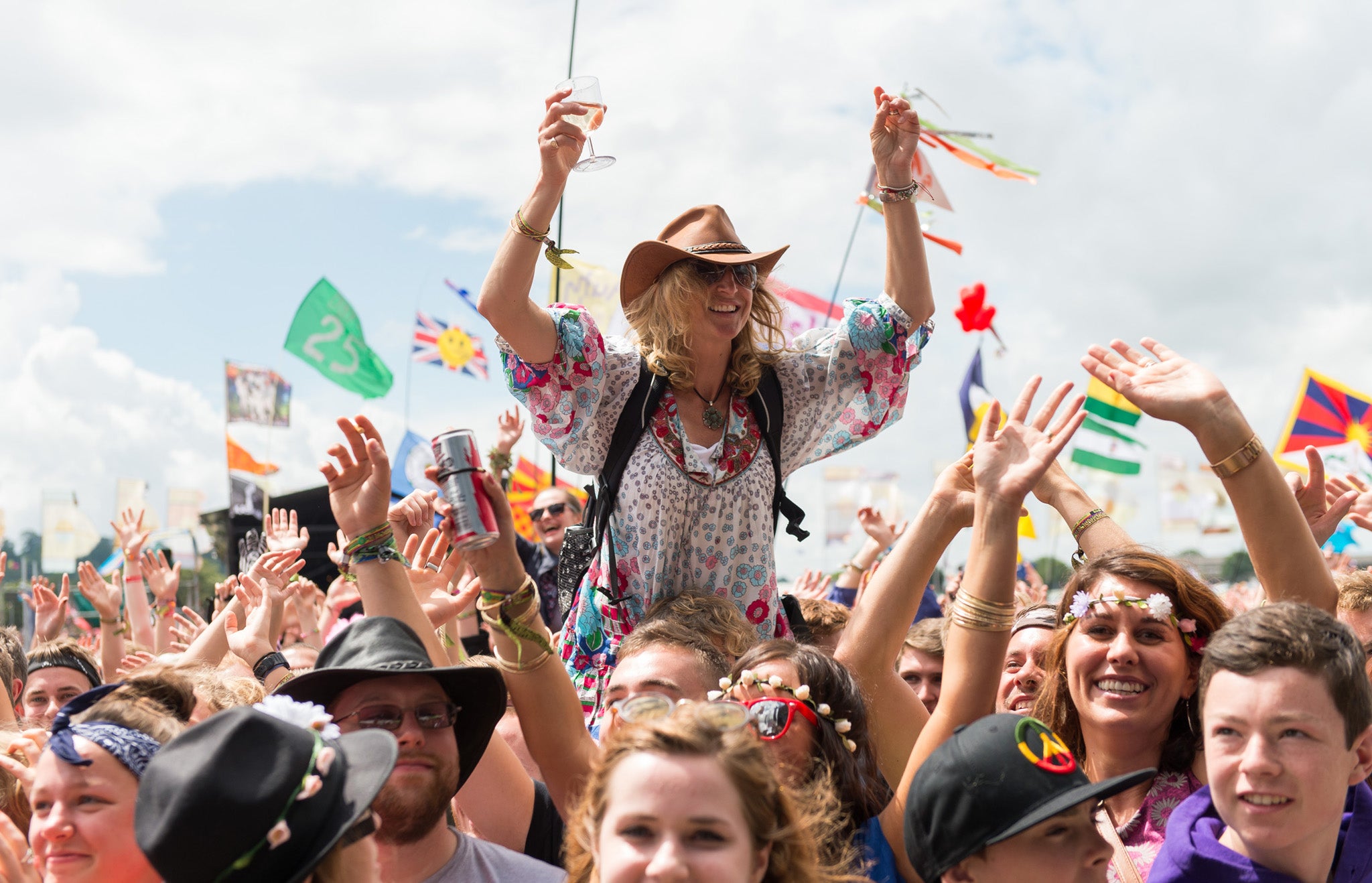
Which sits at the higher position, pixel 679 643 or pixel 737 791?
pixel 679 643

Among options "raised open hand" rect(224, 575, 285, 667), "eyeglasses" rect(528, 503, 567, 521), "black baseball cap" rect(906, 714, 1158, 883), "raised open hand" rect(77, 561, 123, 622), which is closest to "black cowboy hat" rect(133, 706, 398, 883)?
"black baseball cap" rect(906, 714, 1158, 883)

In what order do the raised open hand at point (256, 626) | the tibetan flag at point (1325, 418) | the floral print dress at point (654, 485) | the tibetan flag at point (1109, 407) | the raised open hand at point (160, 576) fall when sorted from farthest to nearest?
the tibetan flag at point (1109, 407) → the tibetan flag at point (1325, 418) → the raised open hand at point (160, 576) → the raised open hand at point (256, 626) → the floral print dress at point (654, 485)

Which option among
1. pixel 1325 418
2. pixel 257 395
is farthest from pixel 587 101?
pixel 257 395

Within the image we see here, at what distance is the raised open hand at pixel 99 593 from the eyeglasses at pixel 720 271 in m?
3.87

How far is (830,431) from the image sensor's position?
4.04m

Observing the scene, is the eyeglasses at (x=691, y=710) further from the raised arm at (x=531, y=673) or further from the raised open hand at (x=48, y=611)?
the raised open hand at (x=48, y=611)

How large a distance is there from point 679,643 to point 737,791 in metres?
1.01

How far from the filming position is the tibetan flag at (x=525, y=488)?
11211mm

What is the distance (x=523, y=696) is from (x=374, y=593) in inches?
22.7

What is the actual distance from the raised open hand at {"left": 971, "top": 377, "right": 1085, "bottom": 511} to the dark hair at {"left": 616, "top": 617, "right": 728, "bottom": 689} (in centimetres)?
87

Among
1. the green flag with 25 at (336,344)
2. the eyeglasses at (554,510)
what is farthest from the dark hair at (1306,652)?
the green flag with 25 at (336,344)

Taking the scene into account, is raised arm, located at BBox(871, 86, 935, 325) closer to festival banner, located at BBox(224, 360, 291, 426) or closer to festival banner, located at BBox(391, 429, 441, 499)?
festival banner, located at BBox(391, 429, 441, 499)

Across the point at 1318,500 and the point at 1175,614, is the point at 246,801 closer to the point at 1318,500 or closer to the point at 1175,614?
the point at 1175,614

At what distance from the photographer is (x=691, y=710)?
88.7 inches
